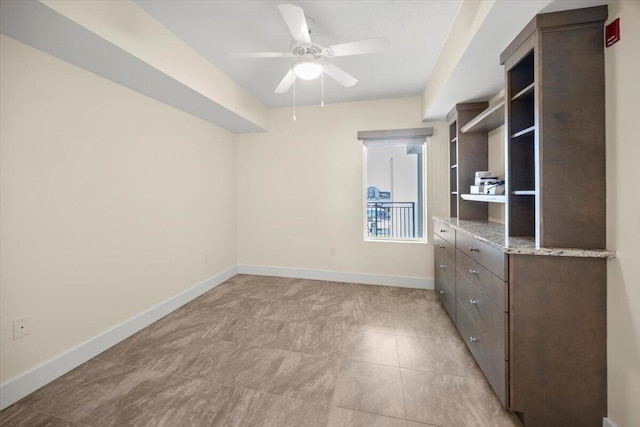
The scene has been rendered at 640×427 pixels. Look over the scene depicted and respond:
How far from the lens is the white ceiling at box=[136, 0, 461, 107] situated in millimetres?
1837

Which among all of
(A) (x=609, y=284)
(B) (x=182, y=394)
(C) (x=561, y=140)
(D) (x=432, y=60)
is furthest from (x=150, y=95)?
(A) (x=609, y=284)

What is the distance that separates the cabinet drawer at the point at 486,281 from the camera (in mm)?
1444

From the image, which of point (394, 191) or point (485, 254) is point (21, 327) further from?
point (394, 191)

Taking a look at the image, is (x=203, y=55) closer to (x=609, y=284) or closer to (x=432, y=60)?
(x=432, y=60)

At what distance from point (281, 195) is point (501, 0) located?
10.4 feet

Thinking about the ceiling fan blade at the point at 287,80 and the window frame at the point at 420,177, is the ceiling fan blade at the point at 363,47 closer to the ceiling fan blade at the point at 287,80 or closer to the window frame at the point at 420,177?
the ceiling fan blade at the point at 287,80

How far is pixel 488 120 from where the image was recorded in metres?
2.37

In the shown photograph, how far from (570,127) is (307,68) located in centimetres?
172

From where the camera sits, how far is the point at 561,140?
1.41 m

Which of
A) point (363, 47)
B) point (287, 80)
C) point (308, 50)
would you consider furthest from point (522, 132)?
point (287, 80)

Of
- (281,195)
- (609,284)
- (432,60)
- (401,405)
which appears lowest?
(401,405)

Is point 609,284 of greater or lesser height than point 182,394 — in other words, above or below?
above

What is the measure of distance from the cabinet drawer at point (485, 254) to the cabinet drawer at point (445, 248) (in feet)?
0.69

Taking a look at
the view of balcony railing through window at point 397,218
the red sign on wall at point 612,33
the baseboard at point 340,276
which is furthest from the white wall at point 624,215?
the view of balcony railing through window at point 397,218
